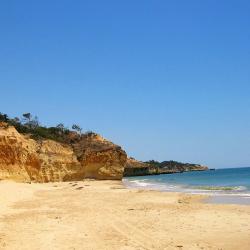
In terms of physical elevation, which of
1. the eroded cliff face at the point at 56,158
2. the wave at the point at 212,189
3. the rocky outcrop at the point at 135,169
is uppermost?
the rocky outcrop at the point at 135,169

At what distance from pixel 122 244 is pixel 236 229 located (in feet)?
13.6

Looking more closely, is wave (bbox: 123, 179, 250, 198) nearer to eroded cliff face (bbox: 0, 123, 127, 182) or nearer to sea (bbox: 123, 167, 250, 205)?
sea (bbox: 123, 167, 250, 205)

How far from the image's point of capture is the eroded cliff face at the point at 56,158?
3728 cm

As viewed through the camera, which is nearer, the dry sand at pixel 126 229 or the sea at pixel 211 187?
the dry sand at pixel 126 229

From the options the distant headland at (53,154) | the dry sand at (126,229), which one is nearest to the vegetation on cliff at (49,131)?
the distant headland at (53,154)

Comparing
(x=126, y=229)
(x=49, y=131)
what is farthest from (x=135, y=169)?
(x=126, y=229)

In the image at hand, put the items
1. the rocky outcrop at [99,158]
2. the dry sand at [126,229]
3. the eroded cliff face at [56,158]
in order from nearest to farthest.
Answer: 1. the dry sand at [126,229]
2. the eroded cliff face at [56,158]
3. the rocky outcrop at [99,158]

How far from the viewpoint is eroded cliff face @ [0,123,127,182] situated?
3728 cm

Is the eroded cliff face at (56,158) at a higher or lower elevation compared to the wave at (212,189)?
higher

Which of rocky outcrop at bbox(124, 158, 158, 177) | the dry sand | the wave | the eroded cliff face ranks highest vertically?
rocky outcrop at bbox(124, 158, 158, 177)

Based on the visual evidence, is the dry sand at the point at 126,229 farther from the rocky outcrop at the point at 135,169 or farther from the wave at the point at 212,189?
the rocky outcrop at the point at 135,169

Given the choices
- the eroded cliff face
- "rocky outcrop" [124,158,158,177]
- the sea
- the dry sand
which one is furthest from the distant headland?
"rocky outcrop" [124,158,158,177]

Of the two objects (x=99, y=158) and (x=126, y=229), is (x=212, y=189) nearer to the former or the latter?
(x=99, y=158)

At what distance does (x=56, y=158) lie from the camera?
45.9m
